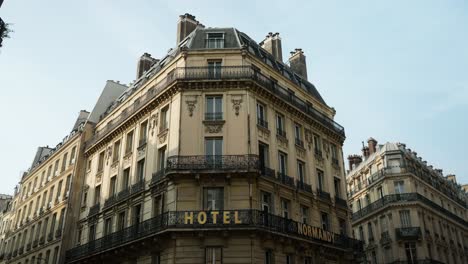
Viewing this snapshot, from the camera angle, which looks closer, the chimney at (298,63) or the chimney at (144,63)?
the chimney at (298,63)

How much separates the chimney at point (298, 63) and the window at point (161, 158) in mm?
13180

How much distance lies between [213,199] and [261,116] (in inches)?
211

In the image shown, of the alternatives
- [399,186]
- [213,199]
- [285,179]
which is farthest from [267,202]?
[399,186]

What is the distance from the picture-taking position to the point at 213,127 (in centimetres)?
2094

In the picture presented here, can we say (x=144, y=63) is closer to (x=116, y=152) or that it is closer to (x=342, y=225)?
(x=116, y=152)

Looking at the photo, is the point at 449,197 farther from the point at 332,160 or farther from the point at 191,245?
the point at 191,245

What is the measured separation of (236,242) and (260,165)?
4.11 metres

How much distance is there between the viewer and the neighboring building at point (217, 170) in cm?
1872

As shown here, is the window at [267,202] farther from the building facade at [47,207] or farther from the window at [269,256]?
the building facade at [47,207]

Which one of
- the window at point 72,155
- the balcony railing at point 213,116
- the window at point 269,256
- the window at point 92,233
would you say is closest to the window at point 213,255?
the window at point 269,256

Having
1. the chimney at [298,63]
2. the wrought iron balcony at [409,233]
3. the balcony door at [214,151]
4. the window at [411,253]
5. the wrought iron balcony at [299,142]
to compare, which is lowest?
the window at [411,253]

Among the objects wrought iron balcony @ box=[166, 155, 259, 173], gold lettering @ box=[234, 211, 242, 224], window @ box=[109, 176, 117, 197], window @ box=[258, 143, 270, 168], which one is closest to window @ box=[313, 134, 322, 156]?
window @ box=[258, 143, 270, 168]

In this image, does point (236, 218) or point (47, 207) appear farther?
point (47, 207)

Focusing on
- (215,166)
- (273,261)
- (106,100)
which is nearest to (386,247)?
(273,261)
